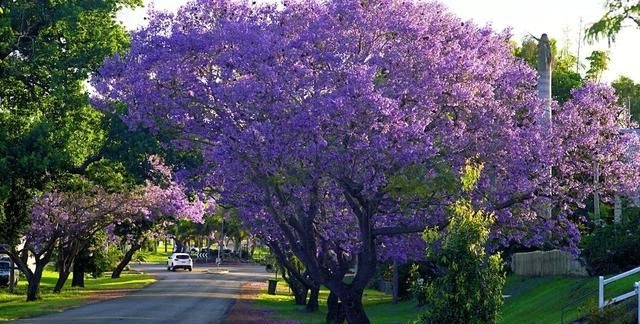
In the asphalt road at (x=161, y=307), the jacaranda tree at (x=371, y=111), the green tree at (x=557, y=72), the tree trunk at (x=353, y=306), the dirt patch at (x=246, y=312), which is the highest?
the green tree at (x=557, y=72)

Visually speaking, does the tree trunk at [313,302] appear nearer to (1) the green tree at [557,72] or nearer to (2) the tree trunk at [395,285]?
(2) the tree trunk at [395,285]

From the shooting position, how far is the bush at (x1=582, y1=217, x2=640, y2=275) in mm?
26250

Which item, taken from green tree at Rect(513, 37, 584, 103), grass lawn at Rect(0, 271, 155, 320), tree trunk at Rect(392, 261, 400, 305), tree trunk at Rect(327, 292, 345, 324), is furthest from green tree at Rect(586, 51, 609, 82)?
tree trunk at Rect(327, 292, 345, 324)

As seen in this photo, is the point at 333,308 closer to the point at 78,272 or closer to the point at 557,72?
the point at 78,272

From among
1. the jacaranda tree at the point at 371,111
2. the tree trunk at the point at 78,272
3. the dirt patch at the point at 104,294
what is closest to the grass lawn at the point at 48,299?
the dirt patch at the point at 104,294

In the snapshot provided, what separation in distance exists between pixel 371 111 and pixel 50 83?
46.2 feet

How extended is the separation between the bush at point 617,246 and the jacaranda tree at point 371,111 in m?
4.38

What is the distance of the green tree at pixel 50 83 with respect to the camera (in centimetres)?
2812

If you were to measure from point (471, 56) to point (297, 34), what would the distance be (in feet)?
12.3

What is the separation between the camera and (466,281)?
574 inches

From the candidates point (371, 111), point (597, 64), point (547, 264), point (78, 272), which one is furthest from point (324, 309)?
point (597, 64)

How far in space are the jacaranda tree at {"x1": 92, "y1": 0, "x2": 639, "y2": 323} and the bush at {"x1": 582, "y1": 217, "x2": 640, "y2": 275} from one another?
4.38m

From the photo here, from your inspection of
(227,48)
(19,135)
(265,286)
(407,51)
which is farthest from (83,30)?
(265,286)

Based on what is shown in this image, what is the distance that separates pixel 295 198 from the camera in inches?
896
